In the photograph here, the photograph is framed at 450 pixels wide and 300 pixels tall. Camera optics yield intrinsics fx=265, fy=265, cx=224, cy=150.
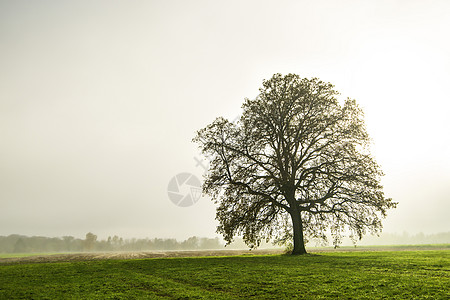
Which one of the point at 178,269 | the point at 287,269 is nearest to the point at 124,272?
the point at 178,269

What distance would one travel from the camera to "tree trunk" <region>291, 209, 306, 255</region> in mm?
28781

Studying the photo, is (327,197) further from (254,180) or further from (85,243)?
(85,243)

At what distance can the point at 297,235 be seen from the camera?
29453 millimetres

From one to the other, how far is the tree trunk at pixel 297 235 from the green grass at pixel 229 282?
9.08 metres

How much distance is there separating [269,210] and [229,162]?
726cm

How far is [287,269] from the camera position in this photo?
18.0 meters

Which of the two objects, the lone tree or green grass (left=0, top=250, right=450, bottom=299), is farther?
the lone tree

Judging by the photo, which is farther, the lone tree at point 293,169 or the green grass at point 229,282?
the lone tree at point 293,169

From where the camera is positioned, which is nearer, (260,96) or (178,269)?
(178,269)

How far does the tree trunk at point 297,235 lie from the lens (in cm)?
2878

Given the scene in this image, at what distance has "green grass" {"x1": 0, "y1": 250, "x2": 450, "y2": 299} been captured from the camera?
11992 millimetres

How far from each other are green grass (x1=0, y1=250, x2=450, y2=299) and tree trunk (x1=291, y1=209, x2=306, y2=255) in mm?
9085

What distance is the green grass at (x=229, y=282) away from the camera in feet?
39.3

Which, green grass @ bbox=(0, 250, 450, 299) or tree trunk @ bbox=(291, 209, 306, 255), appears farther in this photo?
tree trunk @ bbox=(291, 209, 306, 255)
